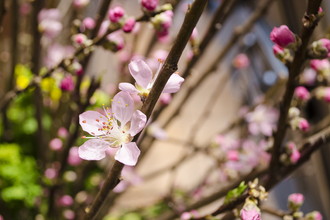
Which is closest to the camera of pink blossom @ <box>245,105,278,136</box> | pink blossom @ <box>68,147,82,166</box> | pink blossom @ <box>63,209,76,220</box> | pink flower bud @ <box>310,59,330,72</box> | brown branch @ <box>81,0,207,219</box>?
brown branch @ <box>81,0,207,219</box>

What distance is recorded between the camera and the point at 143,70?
0.41 metres

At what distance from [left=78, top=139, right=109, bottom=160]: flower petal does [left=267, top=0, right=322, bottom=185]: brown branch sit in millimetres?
238

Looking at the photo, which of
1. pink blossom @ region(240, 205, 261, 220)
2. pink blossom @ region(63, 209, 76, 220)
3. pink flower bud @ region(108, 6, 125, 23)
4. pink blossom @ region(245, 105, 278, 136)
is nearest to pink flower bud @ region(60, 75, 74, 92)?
pink flower bud @ region(108, 6, 125, 23)

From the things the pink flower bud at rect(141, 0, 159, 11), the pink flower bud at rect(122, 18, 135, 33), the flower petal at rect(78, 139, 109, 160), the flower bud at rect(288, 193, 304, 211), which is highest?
the pink flower bud at rect(141, 0, 159, 11)

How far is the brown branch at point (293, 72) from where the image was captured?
41 cm

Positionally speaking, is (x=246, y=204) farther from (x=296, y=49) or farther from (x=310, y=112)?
(x=310, y=112)

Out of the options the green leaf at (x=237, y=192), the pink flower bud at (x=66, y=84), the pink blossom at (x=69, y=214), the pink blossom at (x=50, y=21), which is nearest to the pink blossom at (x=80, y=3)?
the pink blossom at (x=50, y=21)

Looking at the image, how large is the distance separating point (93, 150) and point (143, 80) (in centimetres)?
9

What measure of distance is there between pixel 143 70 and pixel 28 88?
0.28 metres

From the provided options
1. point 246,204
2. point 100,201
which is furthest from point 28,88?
point 246,204

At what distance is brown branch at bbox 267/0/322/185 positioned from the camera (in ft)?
1.35

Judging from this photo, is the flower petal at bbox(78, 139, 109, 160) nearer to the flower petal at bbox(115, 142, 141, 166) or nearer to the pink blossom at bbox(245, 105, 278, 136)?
the flower petal at bbox(115, 142, 141, 166)

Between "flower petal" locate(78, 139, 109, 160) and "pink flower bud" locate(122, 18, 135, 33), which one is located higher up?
"pink flower bud" locate(122, 18, 135, 33)

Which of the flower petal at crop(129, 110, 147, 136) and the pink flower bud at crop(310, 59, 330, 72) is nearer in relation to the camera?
the flower petal at crop(129, 110, 147, 136)
